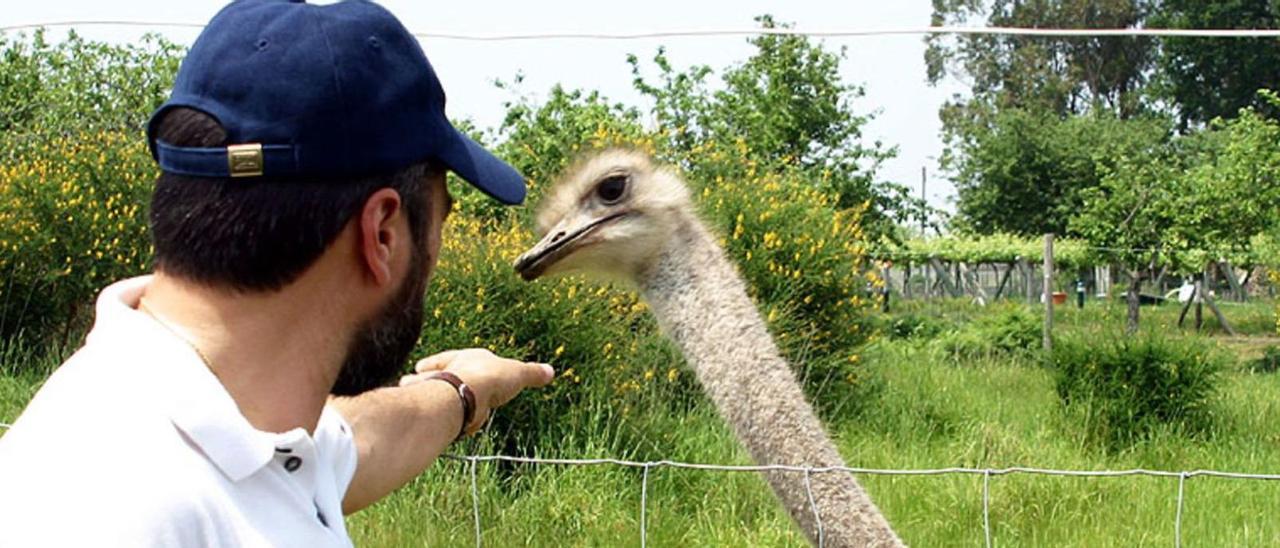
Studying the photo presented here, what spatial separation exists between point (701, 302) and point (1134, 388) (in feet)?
15.9

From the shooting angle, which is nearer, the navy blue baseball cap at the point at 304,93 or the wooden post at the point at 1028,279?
the navy blue baseball cap at the point at 304,93

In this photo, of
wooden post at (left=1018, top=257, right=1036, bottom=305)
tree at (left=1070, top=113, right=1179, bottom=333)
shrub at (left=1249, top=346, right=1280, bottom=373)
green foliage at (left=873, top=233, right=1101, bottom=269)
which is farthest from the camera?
green foliage at (left=873, top=233, right=1101, bottom=269)

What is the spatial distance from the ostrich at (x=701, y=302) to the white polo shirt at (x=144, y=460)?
64.0 inches

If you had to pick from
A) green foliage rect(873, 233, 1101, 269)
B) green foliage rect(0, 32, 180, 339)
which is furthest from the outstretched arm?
green foliage rect(873, 233, 1101, 269)

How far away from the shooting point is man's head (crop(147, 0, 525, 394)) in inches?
39.6

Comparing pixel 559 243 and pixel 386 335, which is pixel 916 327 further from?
pixel 386 335

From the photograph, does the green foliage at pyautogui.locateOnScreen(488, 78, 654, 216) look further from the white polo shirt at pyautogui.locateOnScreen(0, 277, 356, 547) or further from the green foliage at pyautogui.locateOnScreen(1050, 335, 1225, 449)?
the white polo shirt at pyautogui.locateOnScreen(0, 277, 356, 547)

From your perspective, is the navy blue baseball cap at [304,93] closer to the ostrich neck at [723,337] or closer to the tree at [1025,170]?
the ostrich neck at [723,337]

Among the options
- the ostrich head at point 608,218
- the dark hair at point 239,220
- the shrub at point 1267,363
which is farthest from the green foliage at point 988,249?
the dark hair at point 239,220

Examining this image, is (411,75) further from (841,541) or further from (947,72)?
(947,72)

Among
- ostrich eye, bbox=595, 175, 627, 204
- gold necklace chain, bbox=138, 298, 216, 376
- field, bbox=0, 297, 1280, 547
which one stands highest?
gold necklace chain, bbox=138, 298, 216, 376

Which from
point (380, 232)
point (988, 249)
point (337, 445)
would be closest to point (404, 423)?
point (337, 445)

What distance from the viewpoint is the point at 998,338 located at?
44.3 feet

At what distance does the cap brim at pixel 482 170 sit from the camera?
3.77 ft
